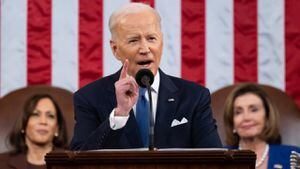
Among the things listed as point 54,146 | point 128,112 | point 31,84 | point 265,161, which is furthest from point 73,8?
point 128,112

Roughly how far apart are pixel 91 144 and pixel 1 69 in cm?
263

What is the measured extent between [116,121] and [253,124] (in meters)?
2.00

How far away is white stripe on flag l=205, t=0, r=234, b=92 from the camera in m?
5.71

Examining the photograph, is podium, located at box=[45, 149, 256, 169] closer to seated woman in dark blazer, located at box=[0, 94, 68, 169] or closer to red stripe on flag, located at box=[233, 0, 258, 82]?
seated woman in dark blazer, located at box=[0, 94, 68, 169]

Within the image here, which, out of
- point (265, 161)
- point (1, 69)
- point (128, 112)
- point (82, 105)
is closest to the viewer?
point (128, 112)

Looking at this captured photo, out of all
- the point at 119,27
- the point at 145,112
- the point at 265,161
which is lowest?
the point at 265,161

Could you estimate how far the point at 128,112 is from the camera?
3.08 m

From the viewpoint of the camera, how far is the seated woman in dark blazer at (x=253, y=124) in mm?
4910

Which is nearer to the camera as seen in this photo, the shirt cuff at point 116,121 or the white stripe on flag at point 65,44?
the shirt cuff at point 116,121

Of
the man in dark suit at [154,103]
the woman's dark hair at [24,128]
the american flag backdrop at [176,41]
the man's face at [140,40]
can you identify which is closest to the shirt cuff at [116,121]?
the man in dark suit at [154,103]

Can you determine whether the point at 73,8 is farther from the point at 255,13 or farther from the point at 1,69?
the point at 255,13

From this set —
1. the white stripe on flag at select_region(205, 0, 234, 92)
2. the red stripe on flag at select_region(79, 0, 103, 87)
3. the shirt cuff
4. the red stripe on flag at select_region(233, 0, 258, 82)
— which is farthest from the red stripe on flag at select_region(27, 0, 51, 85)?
the shirt cuff

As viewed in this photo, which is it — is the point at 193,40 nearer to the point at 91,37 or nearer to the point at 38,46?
the point at 91,37

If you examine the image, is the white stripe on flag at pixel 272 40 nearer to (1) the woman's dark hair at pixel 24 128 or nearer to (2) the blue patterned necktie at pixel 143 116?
(1) the woman's dark hair at pixel 24 128
